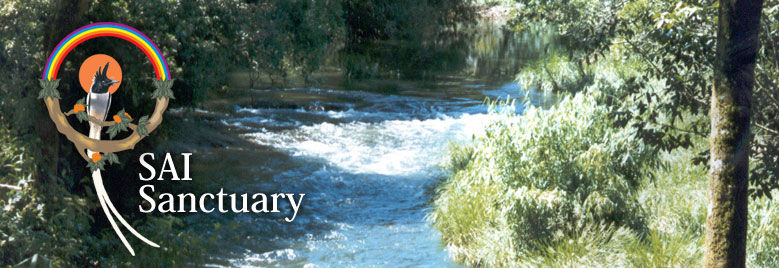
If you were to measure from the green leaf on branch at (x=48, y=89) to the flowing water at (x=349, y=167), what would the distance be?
1.85 meters

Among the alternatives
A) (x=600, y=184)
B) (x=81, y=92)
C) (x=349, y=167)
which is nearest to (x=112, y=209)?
(x=81, y=92)

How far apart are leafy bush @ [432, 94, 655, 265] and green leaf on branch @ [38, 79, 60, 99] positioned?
4141 mm

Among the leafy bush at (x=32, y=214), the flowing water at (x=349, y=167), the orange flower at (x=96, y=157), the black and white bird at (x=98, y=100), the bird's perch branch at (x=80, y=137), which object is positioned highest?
the black and white bird at (x=98, y=100)

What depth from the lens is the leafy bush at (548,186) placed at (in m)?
7.27

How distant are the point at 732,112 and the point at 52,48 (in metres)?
4.85

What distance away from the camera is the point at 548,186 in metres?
7.61

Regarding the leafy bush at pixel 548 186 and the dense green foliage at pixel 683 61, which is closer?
the dense green foliage at pixel 683 61

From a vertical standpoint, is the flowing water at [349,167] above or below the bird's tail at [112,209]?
below

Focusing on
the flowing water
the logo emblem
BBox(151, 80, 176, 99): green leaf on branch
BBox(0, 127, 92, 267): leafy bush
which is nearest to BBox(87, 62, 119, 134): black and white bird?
the logo emblem

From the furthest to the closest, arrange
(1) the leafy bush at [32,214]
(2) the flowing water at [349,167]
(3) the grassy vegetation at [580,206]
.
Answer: (2) the flowing water at [349,167]
(3) the grassy vegetation at [580,206]
(1) the leafy bush at [32,214]

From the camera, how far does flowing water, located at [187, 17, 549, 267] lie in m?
8.38

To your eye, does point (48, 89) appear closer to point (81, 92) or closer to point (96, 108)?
point (96, 108)

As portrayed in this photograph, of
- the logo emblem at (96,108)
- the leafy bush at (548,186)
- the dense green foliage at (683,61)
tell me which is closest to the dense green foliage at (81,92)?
the logo emblem at (96,108)

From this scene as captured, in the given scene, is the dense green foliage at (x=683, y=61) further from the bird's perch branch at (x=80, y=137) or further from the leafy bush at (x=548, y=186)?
the bird's perch branch at (x=80, y=137)
